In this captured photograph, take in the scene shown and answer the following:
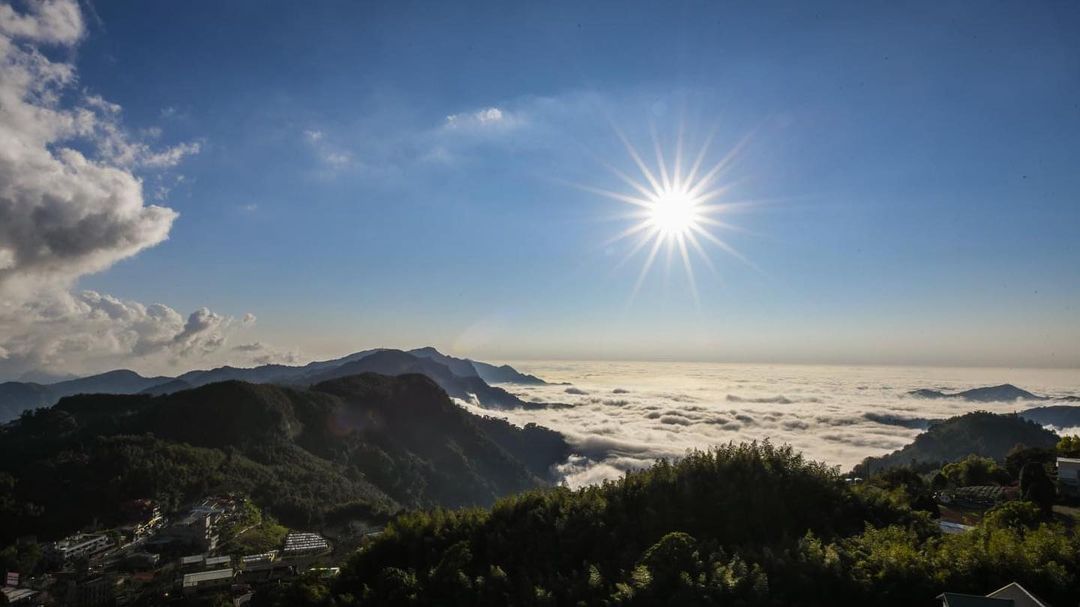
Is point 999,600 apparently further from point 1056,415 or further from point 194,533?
point 1056,415

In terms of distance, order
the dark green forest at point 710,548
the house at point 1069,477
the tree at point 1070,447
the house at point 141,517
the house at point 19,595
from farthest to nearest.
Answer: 1. the house at point 141,517
2. the house at point 19,595
3. the tree at point 1070,447
4. the house at point 1069,477
5. the dark green forest at point 710,548

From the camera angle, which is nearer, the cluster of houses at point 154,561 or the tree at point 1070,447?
the tree at point 1070,447

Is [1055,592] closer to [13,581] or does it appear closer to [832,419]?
[13,581]

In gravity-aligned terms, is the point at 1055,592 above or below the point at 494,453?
above

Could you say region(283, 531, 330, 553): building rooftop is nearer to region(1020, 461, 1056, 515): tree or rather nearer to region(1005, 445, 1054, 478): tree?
region(1020, 461, 1056, 515): tree

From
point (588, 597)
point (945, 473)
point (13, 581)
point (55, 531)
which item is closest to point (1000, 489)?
point (945, 473)

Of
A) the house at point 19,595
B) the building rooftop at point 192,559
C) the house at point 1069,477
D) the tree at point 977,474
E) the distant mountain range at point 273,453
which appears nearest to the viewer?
the house at point 1069,477

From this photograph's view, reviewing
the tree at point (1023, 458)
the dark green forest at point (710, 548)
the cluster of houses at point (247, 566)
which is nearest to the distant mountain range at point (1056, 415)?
the tree at point (1023, 458)

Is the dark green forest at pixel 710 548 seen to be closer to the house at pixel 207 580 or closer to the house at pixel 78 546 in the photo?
the house at pixel 207 580
